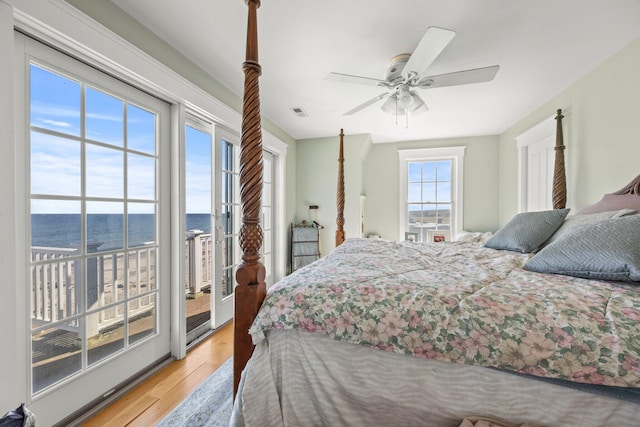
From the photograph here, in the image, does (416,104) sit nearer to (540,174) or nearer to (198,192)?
(540,174)

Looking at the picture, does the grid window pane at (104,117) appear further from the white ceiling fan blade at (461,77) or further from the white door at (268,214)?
the white ceiling fan blade at (461,77)

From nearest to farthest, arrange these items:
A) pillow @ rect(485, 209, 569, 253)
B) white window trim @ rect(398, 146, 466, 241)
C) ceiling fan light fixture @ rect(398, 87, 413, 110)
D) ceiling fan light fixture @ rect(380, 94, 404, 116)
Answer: pillow @ rect(485, 209, 569, 253) < ceiling fan light fixture @ rect(398, 87, 413, 110) < ceiling fan light fixture @ rect(380, 94, 404, 116) < white window trim @ rect(398, 146, 466, 241)

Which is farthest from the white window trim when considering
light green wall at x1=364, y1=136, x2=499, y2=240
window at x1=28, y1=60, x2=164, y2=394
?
window at x1=28, y1=60, x2=164, y2=394

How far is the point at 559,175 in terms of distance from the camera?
2.44 metres

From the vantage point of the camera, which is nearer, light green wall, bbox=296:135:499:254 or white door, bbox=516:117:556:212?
white door, bbox=516:117:556:212

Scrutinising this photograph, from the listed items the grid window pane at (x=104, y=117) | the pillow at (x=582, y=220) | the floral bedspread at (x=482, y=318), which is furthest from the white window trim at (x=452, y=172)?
the grid window pane at (x=104, y=117)

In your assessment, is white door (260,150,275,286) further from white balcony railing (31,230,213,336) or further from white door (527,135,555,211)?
white door (527,135,555,211)

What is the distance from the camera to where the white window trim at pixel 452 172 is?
419cm

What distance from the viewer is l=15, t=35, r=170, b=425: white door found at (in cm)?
126

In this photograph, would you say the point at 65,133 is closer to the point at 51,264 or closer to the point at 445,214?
the point at 51,264

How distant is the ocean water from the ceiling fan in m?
1.75

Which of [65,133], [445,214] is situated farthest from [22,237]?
[445,214]

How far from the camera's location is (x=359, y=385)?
34.2 inches

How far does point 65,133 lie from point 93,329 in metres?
1.15
